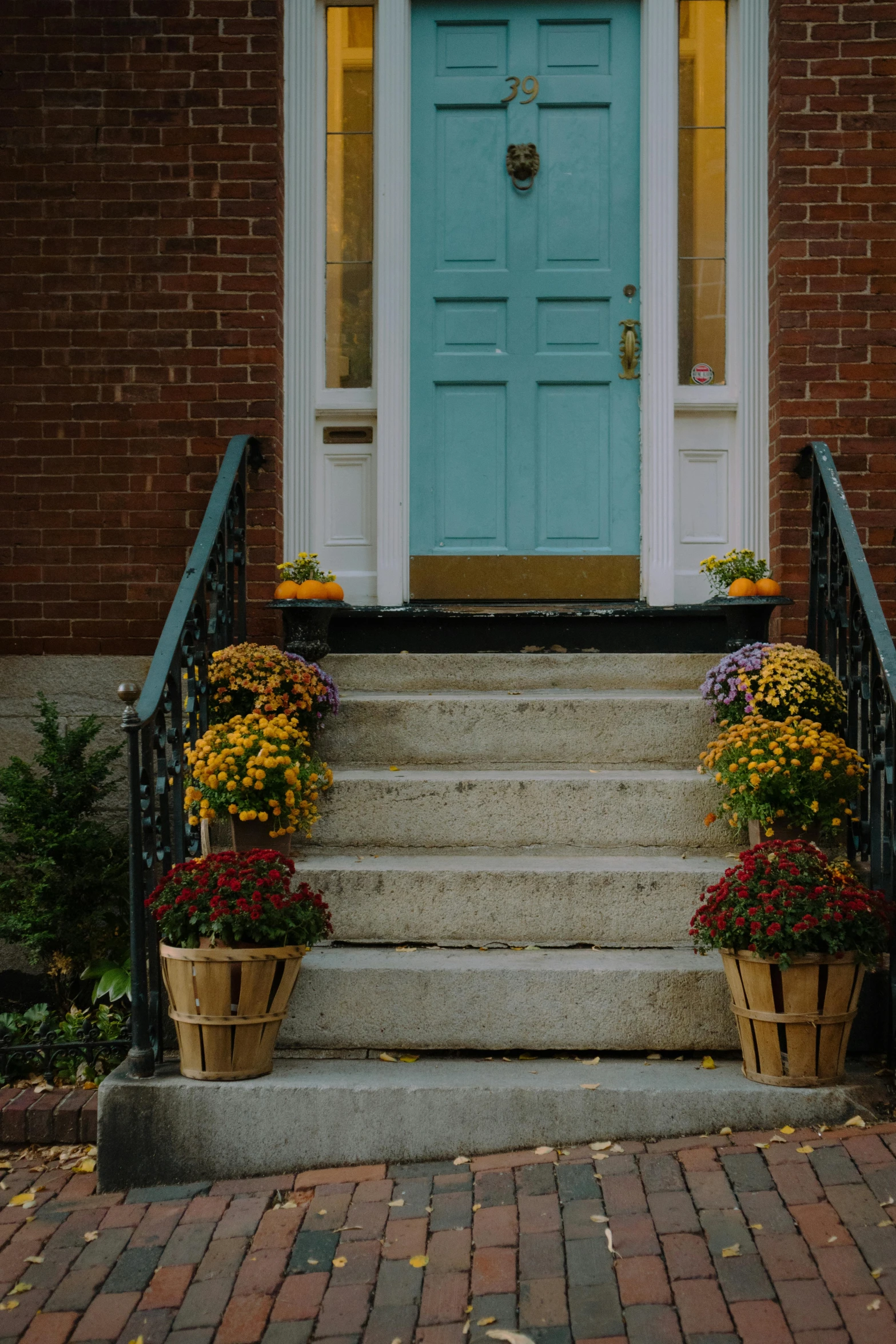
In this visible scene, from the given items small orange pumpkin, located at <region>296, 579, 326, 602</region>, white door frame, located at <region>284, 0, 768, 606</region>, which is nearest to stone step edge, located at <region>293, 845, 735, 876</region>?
small orange pumpkin, located at <region>296, 579, 326, 602</region>

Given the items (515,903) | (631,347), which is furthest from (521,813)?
(631,347)

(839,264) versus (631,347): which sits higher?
(839,264)

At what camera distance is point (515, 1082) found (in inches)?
123

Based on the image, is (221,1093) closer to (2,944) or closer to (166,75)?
(2,944)

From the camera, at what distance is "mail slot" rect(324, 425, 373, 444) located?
17.6ft

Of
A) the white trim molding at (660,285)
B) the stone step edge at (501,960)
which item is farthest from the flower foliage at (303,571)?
the stone step edge at (501,960)

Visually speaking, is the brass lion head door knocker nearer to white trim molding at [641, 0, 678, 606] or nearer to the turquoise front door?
the turquoise front door

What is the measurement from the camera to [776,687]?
3959 millimetres

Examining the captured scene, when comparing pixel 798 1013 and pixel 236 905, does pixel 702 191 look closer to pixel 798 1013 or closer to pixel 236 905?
pixel 798 1013

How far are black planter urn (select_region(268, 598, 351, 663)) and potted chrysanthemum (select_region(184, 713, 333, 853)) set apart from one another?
74 cm

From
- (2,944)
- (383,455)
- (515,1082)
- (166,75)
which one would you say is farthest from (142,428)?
(515,1082)

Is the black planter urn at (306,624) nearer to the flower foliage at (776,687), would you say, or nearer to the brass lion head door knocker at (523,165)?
the flower foliage at (776,687)

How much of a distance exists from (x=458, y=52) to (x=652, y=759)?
3.27m

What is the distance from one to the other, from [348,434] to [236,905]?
2824 millimetres
